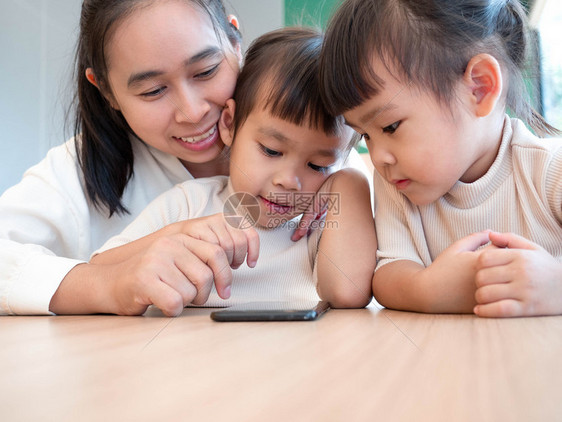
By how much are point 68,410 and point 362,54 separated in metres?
0.65

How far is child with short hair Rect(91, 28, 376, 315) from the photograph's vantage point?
0.84 meters

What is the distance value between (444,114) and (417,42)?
0.35ft

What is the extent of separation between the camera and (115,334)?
507mm

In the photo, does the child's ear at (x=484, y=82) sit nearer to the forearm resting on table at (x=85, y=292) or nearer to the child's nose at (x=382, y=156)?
the child's nose at (x=382, y=156)

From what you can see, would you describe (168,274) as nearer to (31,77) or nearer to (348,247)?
(348,247)

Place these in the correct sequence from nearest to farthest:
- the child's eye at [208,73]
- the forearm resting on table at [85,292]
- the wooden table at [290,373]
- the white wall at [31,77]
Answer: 1. the wooden table at [290,373]
2. the forearm resting on table at [85,292]
3. the child's eye at [208,73]
4. the white wall at [31,77]

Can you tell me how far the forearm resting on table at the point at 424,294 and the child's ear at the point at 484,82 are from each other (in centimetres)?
25

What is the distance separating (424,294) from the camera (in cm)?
66

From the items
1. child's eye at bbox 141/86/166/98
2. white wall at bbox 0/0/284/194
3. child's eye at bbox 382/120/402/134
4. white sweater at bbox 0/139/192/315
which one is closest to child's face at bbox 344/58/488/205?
child's eye at bbox 382/120/402/134

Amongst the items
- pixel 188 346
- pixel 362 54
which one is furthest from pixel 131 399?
pixel 362 54

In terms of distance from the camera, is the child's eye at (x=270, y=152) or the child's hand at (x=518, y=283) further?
the child's eye at (x=270, y=152)

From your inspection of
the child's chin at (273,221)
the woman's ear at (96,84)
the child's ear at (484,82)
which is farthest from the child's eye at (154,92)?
the child's ear at (484,82)

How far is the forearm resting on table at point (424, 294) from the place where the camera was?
2.13 ft

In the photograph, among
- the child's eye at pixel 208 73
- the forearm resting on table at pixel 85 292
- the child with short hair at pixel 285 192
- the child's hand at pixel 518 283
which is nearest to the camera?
the child's hand at pixel 518 283
